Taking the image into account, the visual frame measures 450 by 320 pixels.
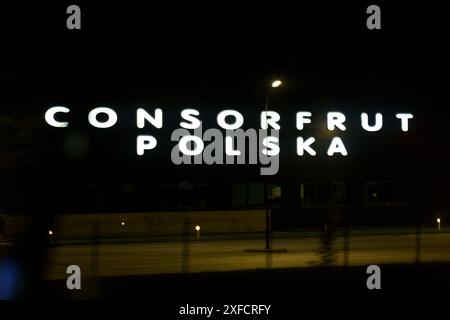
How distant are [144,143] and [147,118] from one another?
4.40 feet

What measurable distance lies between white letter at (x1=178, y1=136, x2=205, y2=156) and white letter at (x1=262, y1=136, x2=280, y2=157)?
3.49 metres

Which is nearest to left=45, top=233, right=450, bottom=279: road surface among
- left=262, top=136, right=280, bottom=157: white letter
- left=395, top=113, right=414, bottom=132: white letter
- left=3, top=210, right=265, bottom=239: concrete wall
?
left=3, top=210, right=265, bottom=239: concrete wall

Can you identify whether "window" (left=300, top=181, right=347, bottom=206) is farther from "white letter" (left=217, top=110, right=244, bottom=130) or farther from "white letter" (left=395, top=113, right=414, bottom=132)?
"white letter" (left=217, top=110, right=244, bottom=130)

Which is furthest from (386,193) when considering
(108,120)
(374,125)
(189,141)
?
(108,120)

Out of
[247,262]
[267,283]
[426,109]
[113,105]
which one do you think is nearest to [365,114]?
[426,109]

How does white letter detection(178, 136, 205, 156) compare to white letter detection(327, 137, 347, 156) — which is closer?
Result: white letter detection(178, 136, 205, 156)

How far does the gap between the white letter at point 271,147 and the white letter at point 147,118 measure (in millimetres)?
5708

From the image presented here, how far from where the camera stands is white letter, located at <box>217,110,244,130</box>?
4388cm

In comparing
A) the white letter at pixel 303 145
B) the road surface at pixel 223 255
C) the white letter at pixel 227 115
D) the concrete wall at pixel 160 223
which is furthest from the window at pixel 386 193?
the white letter at pixel 227 115

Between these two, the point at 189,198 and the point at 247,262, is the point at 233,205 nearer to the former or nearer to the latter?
the point at 189,198

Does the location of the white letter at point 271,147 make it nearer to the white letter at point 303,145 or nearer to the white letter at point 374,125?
the white letter at point 303,145

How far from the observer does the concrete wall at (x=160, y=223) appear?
41531 mm
